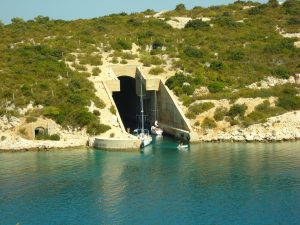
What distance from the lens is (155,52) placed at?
263 ft

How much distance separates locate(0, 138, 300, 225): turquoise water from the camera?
31391 mm

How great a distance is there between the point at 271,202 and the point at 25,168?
2428 centimetres

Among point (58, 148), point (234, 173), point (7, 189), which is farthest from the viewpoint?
point (58, 148)

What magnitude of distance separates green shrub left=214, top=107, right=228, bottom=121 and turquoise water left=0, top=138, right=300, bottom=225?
19.8 feet

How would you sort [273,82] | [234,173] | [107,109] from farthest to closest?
[273,82], [107,109], [234,173]

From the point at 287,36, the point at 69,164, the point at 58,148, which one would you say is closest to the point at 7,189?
the point at 69,164

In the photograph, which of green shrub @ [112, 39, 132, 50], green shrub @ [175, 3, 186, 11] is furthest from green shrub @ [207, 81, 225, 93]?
green shrub @ [175, 3, 186, 11]

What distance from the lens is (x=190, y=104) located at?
61.8 m

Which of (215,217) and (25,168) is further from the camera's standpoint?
(25,168)

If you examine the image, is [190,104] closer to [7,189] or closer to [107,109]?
[107,109]

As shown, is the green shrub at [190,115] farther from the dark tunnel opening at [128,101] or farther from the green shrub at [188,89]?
the dark tunnel opening at [128,101]

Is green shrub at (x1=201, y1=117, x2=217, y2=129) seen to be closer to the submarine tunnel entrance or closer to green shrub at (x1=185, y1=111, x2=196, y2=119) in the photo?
green shrub at (x1=185, y1=111, x2=196, y2=119)

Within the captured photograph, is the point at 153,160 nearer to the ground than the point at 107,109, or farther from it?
nearer to the ground

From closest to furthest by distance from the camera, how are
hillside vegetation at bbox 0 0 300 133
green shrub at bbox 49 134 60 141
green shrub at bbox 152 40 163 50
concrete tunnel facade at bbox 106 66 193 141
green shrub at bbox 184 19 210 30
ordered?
green shrub at bbox 49 134 60 141 → concrete tunnel facade at bbox 106 66 193 141 → hillside vegetation at bbox 0 0 300 133 → green shrub at bbox 152 40 163 50 → green shrub at bbox 184 19 210 30
